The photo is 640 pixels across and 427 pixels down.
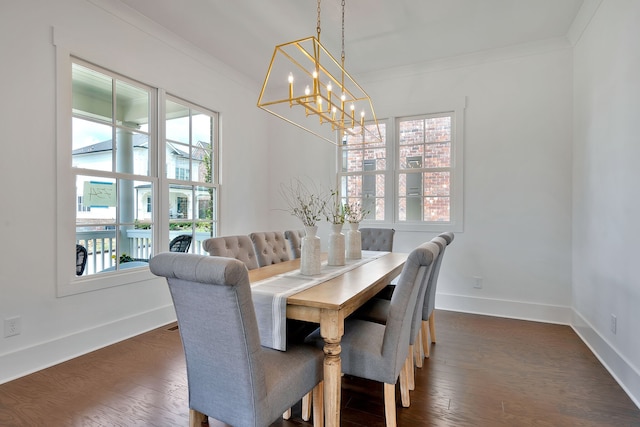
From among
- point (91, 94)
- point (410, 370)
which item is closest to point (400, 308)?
point (410, 370)

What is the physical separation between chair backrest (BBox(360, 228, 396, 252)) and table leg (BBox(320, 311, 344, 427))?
220cm

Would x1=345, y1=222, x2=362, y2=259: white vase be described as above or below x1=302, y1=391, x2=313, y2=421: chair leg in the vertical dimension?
above

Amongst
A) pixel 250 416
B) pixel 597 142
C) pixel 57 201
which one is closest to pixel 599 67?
pixel 597 142

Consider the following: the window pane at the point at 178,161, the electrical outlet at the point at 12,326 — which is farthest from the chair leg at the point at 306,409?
the window pane at the point at 178,161

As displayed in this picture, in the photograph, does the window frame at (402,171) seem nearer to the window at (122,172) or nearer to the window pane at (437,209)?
the window pane at (437,209)

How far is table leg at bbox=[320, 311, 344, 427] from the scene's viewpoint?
152 centimetres

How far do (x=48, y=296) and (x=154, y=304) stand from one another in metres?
0.99

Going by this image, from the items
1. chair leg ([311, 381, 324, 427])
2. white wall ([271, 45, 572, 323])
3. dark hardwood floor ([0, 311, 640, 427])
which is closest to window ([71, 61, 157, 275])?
dark hardwood floor ([0, 311, 640, 427])

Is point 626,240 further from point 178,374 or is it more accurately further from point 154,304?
point 154,304

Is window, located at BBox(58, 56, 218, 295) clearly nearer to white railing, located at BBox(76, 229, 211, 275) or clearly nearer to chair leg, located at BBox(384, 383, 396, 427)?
white railing, located at BBox(76, 229, 211, 275)

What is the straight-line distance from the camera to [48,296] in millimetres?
2559

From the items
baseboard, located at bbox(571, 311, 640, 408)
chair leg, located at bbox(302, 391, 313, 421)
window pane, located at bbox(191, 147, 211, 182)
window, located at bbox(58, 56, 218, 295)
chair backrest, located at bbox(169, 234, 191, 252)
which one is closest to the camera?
chair leg, located at bbox(302, 391, 313, 421)

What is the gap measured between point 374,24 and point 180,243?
3099 mm

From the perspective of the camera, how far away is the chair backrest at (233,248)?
92.4 inches
